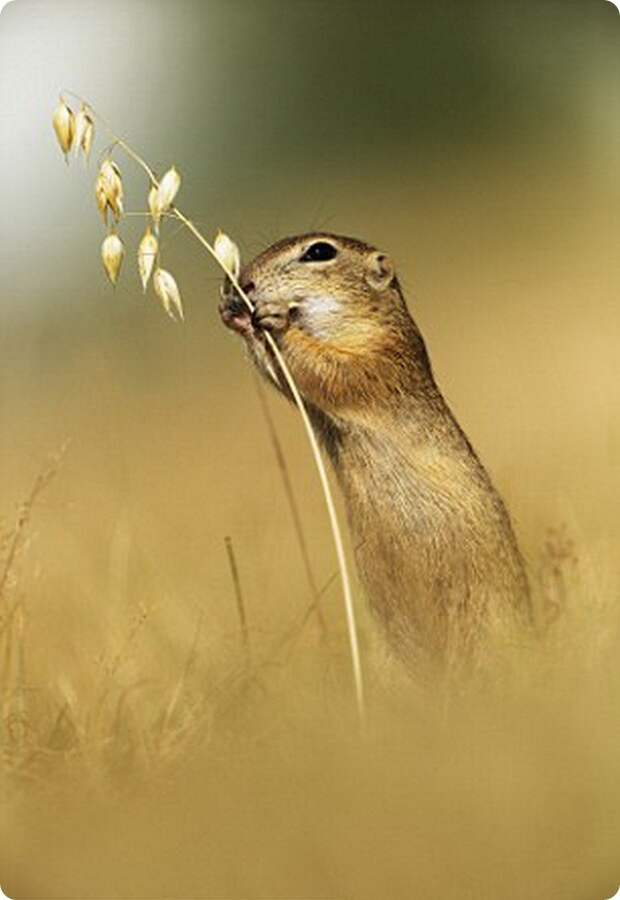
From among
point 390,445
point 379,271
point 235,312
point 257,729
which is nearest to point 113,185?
point 235,312

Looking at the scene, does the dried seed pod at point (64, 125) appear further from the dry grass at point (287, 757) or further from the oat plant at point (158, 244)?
the dry grass at point (287, 757)

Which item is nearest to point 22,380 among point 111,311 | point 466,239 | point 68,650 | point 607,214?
point 111,311

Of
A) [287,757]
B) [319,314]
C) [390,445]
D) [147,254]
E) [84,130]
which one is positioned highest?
[84,130]

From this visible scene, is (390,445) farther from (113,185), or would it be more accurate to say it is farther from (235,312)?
(113,185)

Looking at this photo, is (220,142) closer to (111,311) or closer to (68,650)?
(111,311)

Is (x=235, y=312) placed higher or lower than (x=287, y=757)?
higher

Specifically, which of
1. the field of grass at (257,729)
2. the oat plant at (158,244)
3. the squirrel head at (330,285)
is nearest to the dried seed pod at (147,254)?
the oat plant at (158,244)

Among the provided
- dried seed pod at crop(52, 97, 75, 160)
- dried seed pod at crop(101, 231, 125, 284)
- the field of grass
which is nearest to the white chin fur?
the field of grass
